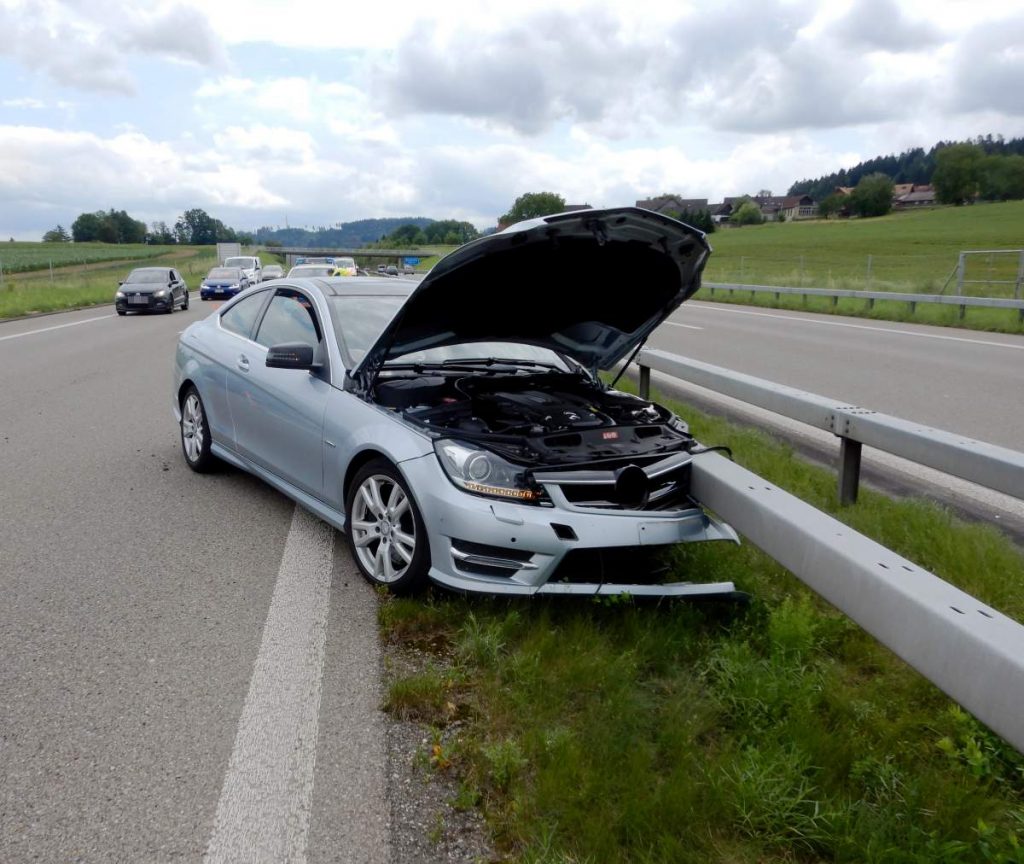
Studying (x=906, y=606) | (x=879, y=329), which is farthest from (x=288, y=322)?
(x=879, y=329)

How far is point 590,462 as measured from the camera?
4.02m

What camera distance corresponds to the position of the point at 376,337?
5062 millimetres

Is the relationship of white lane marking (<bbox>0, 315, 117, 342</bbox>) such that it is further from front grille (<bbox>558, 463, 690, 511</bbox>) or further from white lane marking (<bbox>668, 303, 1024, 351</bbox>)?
front grille (<bbox>558, 463, 690, 511</bbox>)

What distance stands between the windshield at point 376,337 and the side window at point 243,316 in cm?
99

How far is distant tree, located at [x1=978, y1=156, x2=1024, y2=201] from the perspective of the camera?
91062mm

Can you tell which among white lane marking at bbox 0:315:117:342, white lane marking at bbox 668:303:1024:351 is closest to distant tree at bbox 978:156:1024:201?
white lane marking at bbox 668:303:1024:351

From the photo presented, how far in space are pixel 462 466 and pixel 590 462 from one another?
22.5 inches

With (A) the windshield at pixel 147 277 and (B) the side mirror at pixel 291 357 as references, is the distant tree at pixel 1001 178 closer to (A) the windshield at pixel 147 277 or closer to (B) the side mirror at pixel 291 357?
(A) the windshield at pixel 147 277

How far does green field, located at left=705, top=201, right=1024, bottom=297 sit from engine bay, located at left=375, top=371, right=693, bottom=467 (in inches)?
819

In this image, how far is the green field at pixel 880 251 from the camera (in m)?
27.1

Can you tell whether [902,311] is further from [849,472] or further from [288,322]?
[288,322]

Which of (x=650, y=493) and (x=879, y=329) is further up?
(x=650, y=493)

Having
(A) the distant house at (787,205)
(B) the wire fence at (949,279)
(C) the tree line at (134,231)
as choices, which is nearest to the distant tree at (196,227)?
(C) the tree line at (134,231)

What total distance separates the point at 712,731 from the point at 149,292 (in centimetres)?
2718
